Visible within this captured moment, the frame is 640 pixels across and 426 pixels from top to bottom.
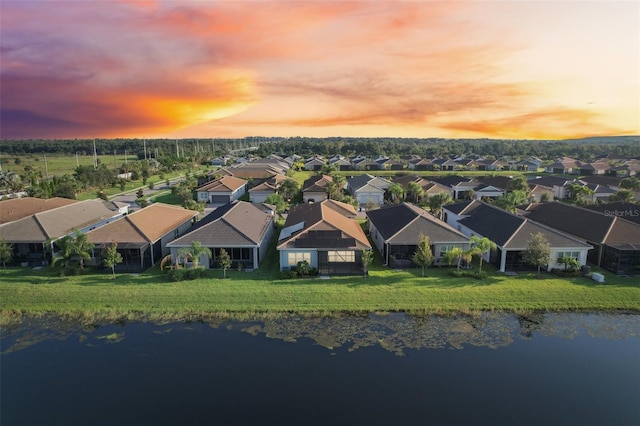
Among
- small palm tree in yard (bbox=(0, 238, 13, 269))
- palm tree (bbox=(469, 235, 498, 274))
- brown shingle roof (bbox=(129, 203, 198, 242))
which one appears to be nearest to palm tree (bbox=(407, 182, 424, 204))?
palm tree (bbox=(469, 235, 498, 274))

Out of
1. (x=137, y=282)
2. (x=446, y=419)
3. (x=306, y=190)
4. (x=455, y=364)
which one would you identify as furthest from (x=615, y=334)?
(x=306, y=190)

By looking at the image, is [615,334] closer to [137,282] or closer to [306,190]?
[137,282]

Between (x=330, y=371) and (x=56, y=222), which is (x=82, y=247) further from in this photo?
(x=330, y=371)

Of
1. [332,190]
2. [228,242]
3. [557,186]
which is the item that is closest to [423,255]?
[228,242]

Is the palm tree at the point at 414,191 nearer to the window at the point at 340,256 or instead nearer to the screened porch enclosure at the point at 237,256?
the window at the point at 340,256

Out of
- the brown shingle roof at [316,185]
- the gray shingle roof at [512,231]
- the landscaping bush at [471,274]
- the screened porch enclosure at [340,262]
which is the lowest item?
the landscaping bush at [471,274]

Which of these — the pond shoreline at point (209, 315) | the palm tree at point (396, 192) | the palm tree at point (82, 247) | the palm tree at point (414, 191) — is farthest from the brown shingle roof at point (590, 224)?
the palm tree at point (82, 247)
